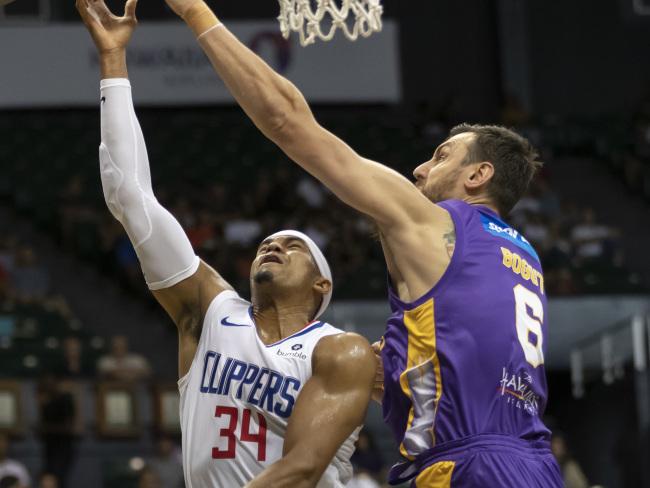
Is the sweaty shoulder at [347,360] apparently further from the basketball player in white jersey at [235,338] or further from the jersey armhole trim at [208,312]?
the jersey armhole trim at [208,312]

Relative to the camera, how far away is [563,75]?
82.5 ft

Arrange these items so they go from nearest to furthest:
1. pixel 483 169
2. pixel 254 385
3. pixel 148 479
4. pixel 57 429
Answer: pixel 483 169
pixel 254 385
pixel 148 479
pixel 57 429

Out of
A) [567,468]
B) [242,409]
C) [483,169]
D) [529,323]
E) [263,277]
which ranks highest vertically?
[483,169]

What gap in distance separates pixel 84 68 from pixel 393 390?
18094 millimetres

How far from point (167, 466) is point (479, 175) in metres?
7.89

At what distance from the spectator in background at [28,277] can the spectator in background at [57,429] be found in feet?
11.1

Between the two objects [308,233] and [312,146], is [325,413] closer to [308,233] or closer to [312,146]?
[312,146]

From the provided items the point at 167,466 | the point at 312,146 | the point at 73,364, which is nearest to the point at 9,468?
the point at 167,466

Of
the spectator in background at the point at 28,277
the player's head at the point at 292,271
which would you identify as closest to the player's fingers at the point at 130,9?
the player's head at the point at 292,271

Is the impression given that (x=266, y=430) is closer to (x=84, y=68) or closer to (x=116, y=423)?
(x=116, y=423)

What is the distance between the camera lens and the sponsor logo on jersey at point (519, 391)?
3.86 meters

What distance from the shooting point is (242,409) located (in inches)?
169

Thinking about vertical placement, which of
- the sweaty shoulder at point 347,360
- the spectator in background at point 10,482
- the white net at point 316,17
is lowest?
the spectator in background at point 10,482

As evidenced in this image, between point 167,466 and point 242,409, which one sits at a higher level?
point 242,409
